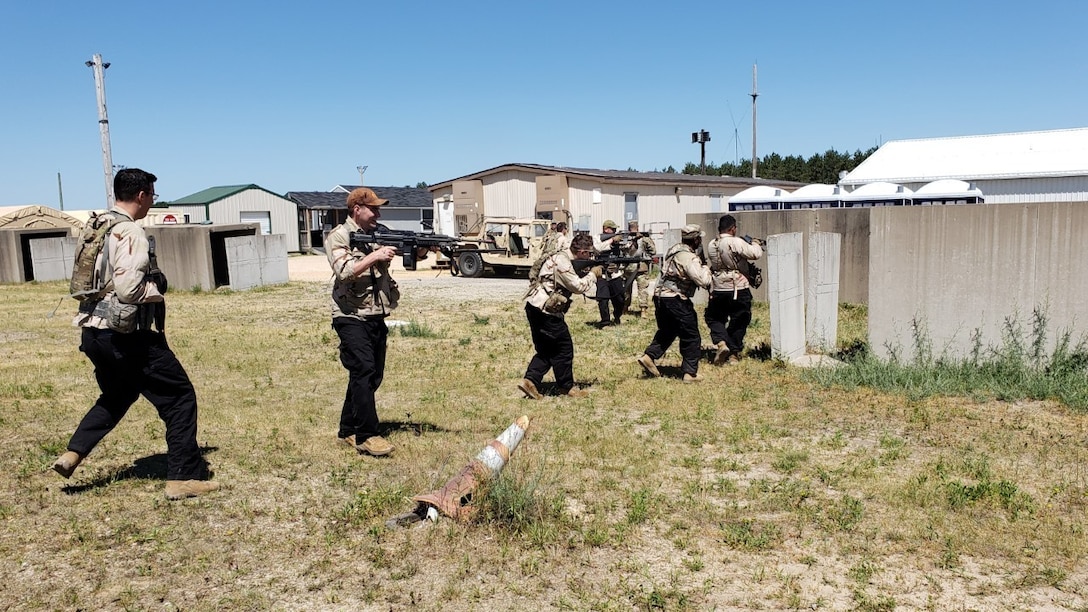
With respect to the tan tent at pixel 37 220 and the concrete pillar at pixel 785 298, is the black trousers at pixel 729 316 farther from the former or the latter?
the tan tent at pixel 37 220

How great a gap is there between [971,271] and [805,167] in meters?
47.4

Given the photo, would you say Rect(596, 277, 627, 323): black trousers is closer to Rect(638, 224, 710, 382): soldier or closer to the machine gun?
Rect(638, 224, 710, 382): soldier

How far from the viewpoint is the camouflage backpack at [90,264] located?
4398mm

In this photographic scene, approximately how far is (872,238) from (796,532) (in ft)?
14.3

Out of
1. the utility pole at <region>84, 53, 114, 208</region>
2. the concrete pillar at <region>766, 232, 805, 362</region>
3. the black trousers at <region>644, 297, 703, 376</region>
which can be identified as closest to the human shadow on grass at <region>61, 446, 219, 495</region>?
the black trousers at <region>644, 297, 703, 376</region>

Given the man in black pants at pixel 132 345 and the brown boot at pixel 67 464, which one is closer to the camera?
the man in black pants at pixel 132 345

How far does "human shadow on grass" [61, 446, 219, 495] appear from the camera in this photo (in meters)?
4.83

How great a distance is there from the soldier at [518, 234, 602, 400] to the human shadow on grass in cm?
277

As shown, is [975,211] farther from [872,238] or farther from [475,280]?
[475,280]

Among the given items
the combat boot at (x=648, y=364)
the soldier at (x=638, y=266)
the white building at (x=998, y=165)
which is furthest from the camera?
the white building at (x=998, y=165)

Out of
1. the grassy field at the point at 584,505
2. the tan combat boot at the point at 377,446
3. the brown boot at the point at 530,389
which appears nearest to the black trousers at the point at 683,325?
the grassy field at the point at 584,505

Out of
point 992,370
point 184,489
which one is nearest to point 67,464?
point 184,489

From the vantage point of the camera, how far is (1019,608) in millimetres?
3361

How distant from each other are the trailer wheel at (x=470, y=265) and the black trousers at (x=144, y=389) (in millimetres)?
18032
